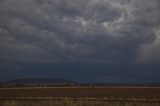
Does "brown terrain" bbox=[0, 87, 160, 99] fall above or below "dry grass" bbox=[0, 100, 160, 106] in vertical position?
above

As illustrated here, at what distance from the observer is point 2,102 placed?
134 feet

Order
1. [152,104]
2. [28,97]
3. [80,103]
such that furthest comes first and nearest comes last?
[28,97], [80,103], [152,104]

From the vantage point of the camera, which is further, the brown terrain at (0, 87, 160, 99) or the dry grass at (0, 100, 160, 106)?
the brown terrain at (0, 87, 160, 99)

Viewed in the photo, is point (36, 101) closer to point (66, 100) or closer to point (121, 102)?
point (66, 100)

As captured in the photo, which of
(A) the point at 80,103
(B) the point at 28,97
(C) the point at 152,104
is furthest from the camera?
(B) the point at 28,97

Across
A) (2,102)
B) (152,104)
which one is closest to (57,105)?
(2,102)

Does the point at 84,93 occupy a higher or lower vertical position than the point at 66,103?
higher

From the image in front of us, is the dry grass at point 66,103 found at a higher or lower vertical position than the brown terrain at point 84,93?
lower

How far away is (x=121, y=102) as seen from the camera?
3656 cm

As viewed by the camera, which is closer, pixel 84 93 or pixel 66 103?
pixel 66 103

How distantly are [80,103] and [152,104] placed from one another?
26.3 feet

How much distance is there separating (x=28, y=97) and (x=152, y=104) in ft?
48.5

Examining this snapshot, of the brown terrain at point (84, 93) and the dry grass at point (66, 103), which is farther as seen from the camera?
the brown terrain at point (84, 93)

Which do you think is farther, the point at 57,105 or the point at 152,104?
the point at 57,105
